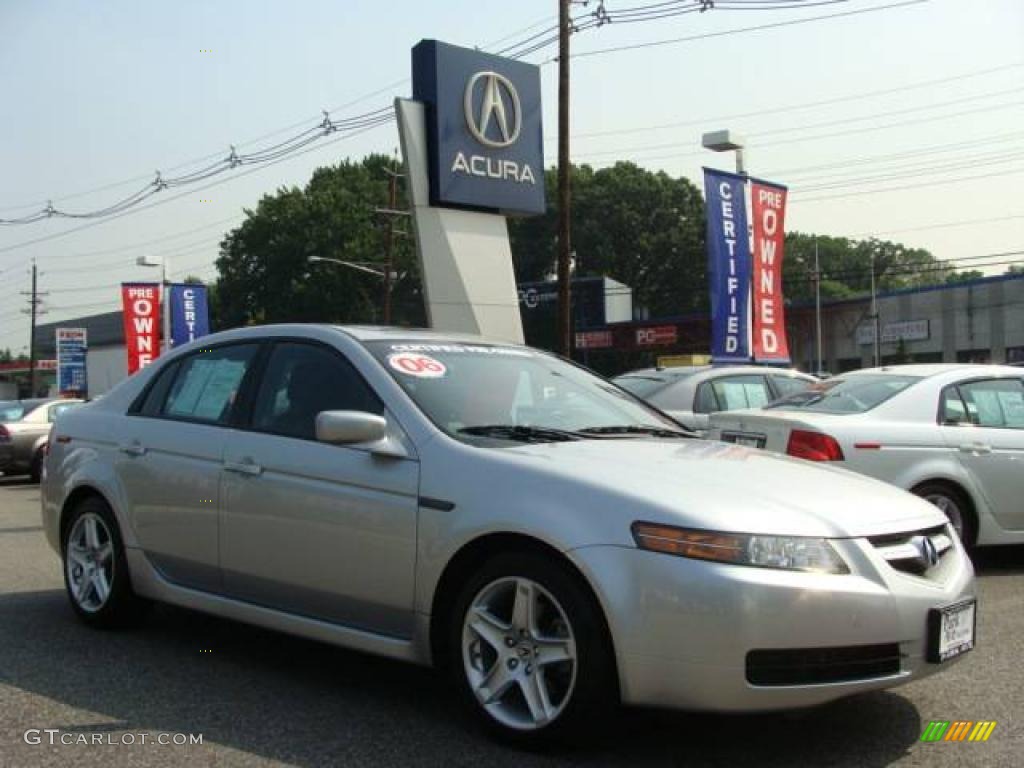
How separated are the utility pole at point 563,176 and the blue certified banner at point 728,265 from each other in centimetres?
287

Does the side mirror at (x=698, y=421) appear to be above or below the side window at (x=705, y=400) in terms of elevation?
below

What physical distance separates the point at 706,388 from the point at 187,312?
23278mm

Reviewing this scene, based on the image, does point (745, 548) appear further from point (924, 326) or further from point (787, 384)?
point (924, 326)

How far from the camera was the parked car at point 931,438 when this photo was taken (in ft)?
23.5

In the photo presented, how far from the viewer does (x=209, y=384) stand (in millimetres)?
5242

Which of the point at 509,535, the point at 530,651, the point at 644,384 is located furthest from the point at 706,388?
the point at 530,651

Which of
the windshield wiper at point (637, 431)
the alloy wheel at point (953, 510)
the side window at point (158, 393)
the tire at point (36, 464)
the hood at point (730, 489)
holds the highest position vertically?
the side window at point (158, 393)

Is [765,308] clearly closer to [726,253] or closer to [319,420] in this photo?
[726,253]

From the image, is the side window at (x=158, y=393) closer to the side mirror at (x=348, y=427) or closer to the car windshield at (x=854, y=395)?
the side mirror at (x=348, y=427)

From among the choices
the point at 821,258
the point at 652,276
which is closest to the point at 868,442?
Result: the point at 652,276

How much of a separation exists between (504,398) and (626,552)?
51.1 inches

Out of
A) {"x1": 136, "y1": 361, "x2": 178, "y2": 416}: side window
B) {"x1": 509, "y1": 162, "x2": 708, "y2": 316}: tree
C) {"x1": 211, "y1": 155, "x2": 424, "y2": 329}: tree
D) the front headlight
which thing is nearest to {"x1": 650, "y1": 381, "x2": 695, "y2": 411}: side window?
{"x1": 136, "y1": 361, "x2": 178, "y2": 416}: side window

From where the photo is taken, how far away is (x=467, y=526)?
150 inches

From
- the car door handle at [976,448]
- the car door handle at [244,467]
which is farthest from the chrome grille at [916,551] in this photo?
the car door handle at [976,448]
